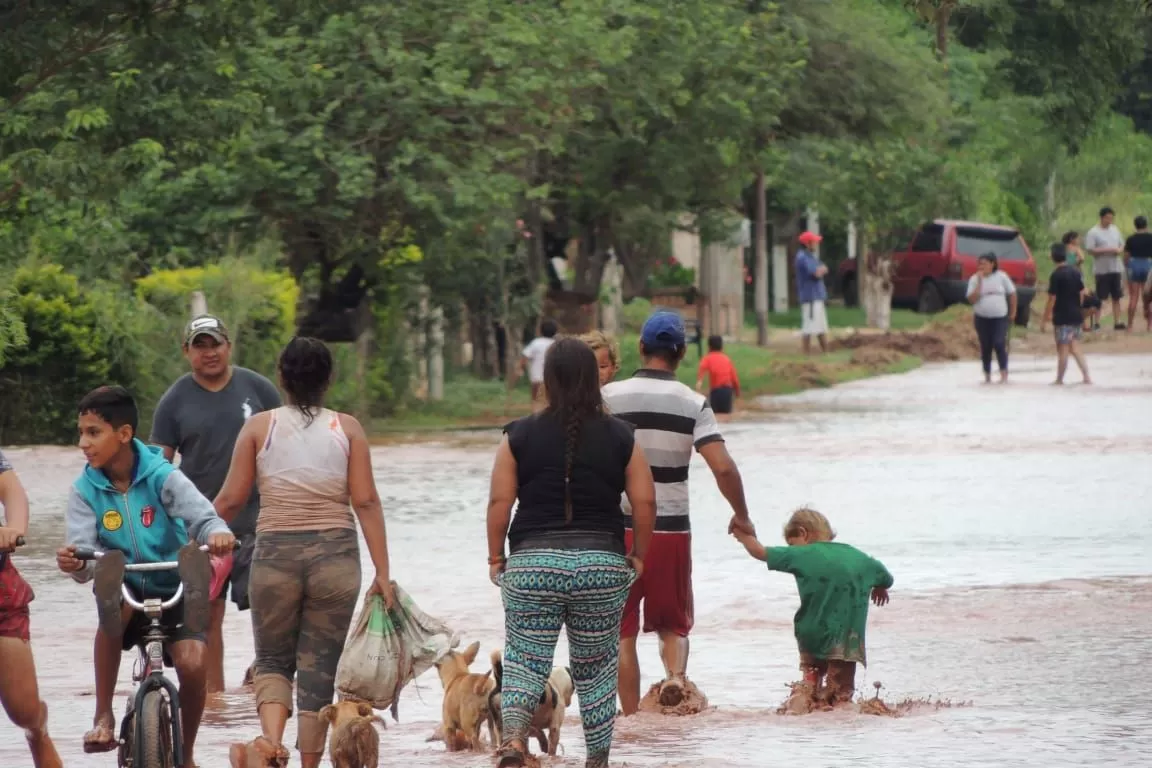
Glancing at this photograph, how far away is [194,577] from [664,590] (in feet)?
8.25

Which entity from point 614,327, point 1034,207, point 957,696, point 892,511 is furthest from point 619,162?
point 1034,207

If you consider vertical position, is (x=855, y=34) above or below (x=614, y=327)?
above

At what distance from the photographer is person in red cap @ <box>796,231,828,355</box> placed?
3538 cm

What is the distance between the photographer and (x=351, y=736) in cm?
738

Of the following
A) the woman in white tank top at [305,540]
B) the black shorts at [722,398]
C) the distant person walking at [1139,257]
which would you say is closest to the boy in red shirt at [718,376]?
the black shorts at [722,398]

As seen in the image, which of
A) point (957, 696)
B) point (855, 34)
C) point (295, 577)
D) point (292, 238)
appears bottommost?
point (957, 696)

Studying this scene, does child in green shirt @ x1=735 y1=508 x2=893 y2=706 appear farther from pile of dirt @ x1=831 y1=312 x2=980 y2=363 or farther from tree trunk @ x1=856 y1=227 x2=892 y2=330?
tree trunk @ x1=856 y1=227 x2=892 y2=330

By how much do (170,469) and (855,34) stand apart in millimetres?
26893

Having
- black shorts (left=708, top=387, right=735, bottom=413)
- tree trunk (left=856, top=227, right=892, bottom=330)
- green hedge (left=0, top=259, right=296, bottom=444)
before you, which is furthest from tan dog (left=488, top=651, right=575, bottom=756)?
tree trunk (left=856, top=227, right=892, bottom=330)

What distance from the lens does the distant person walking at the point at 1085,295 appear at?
3284cm

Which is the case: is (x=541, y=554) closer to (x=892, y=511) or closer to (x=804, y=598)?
(x=804, y=598)

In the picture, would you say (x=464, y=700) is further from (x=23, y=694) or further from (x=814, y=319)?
(x=814, y=319)

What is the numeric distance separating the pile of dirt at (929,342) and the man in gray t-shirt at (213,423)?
26566mm

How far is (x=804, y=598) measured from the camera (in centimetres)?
916
